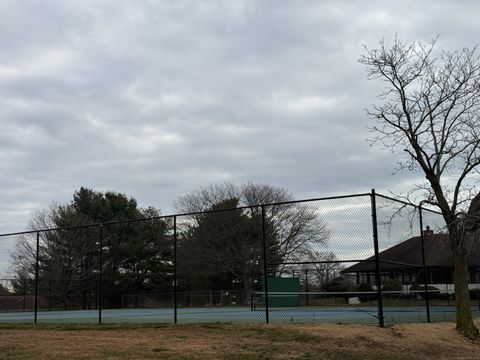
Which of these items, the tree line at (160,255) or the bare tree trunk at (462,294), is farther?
the tree line at (160,255)

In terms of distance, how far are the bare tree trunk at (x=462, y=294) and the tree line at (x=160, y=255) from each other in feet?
66.6

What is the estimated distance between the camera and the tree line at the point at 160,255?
39.3 meters

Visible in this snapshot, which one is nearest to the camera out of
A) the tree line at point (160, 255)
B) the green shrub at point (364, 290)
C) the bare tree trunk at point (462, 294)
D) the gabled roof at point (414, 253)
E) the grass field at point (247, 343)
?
the grass field at point (247, 343)

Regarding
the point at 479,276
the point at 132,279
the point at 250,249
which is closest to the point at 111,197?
the point at 132,279

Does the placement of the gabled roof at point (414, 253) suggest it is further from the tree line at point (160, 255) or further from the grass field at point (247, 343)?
the tree line at point (160, 255)

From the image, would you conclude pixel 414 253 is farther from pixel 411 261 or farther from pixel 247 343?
pixel 247 343

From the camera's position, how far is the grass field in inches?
458

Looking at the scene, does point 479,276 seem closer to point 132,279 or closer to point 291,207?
point 291,207

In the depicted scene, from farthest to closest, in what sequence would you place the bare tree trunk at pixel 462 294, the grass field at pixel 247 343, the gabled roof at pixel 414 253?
the gabled roof at pixel 414 253
the bare tree trunk at pixel 462 294
the grass field at pixel 247 343

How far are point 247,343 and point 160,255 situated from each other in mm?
39389

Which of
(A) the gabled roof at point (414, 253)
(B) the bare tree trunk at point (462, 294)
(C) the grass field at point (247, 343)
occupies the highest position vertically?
(A) the gabled roof at point (414, 253)

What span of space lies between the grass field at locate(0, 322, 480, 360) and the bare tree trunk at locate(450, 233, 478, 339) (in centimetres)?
42

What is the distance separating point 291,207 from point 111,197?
26.2 m

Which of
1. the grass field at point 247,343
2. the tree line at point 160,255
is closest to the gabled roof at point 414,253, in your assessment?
the grass field at point 247,343
